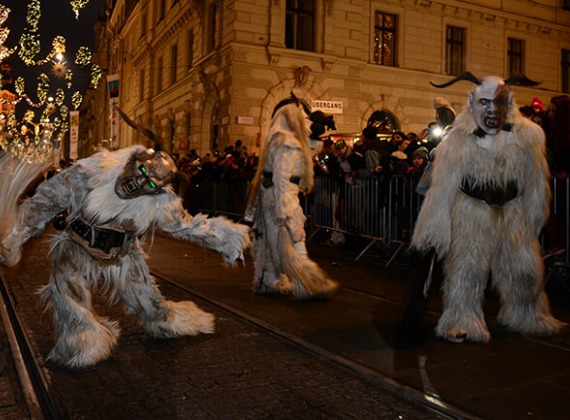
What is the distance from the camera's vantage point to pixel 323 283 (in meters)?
5.74

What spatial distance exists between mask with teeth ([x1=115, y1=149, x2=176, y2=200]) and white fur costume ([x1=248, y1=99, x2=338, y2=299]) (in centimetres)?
203

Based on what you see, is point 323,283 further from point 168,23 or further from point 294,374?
point 168,23

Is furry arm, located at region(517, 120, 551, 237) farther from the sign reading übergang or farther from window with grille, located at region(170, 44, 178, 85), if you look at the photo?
window with grille, located at region(170, 44, 178, 85)

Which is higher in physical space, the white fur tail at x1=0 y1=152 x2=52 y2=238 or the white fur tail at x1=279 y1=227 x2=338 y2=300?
the white fur tail at x1=0 y1=152 x2=52 y2=238

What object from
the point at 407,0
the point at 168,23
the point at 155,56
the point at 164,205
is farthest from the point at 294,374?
the point at 155,56

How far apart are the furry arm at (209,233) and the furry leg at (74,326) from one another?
70 centimetres

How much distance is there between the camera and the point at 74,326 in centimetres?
362

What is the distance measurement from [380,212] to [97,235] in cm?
601

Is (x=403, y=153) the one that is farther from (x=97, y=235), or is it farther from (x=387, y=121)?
(x=387, y=121)

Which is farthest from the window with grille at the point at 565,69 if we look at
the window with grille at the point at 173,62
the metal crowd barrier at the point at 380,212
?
the metal crowd barrier at the point at 380,212

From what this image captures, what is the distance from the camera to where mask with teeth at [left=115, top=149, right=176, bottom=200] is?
362cm

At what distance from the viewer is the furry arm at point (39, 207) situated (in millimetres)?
3779

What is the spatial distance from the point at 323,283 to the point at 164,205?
2.39m

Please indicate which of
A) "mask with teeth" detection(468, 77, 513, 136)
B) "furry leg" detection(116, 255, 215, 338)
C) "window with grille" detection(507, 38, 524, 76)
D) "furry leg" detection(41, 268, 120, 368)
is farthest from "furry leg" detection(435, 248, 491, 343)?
"window with grille" detection(507, 38, 524, 76)
